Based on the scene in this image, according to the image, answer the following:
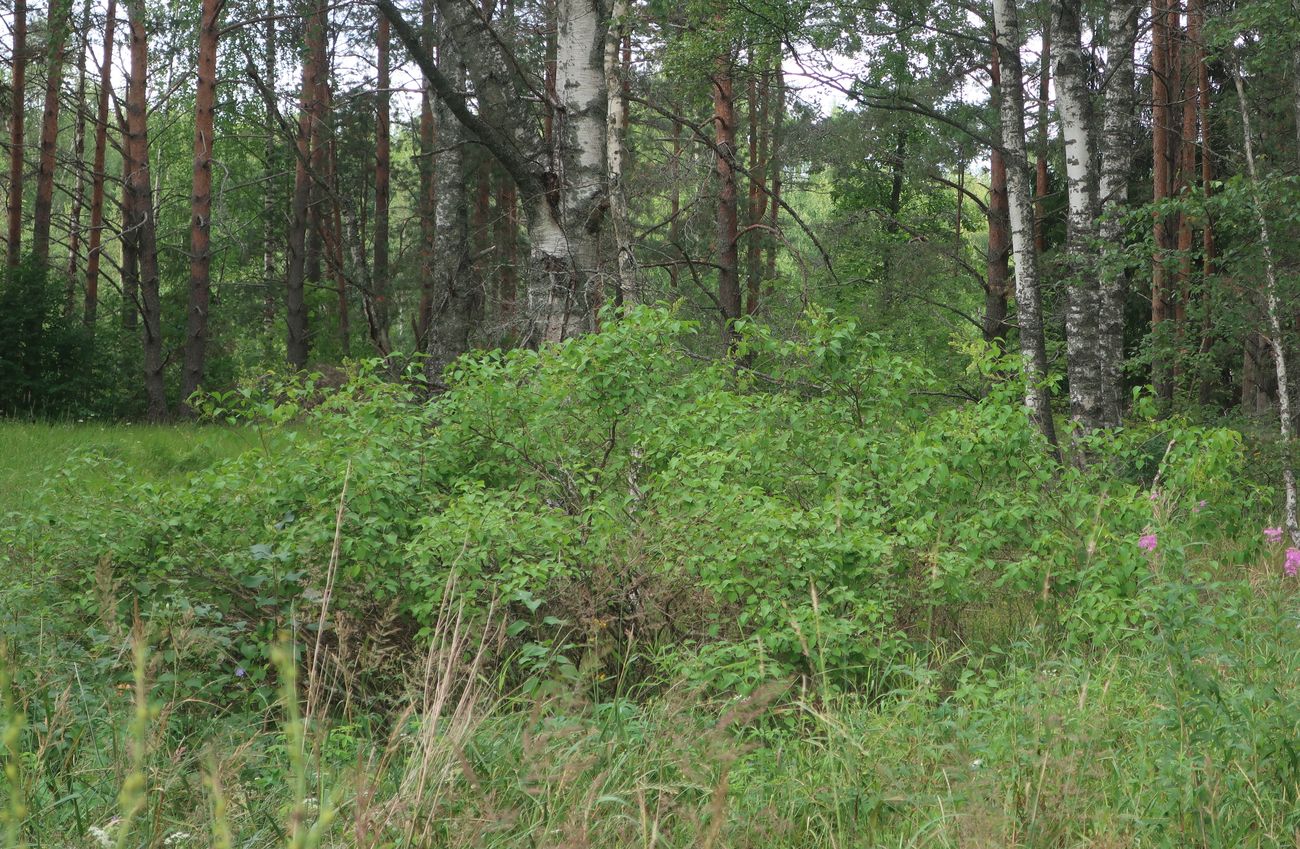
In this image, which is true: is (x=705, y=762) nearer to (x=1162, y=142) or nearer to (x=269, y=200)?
(x=1162, y=142)

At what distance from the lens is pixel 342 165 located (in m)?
24.4

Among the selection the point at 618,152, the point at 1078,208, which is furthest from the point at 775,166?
the point at 618,152

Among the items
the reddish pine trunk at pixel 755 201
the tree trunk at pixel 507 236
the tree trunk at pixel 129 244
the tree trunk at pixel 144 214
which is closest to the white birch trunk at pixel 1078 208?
the reddish pine trunk at pixel 755 201

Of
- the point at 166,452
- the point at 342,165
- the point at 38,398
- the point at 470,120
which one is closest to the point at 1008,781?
the point at 470,120

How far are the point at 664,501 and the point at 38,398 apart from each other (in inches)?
474

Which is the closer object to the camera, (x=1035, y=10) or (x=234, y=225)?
(x=1035, y=10)

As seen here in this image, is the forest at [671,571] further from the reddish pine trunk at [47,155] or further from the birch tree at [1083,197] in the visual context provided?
the reddish pine trunk at [47,155]

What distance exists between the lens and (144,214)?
1478cm

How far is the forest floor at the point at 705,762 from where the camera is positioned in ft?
7.82

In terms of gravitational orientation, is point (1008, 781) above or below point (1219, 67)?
below

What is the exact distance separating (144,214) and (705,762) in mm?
14460

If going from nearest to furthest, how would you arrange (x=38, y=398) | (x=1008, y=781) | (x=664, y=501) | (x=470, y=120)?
(x=1008, y=781), (x=664, y=501), (x=470, y=120), (x=38, y=398)

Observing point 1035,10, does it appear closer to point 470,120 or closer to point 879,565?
point 470,120

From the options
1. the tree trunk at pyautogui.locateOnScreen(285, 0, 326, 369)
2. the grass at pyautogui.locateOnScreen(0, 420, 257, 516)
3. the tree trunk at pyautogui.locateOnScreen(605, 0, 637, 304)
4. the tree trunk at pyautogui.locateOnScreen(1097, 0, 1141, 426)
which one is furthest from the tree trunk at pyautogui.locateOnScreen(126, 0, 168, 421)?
the tree trunk at pyautogui.locateOnScreen(1097, 0, 1141, 426)
